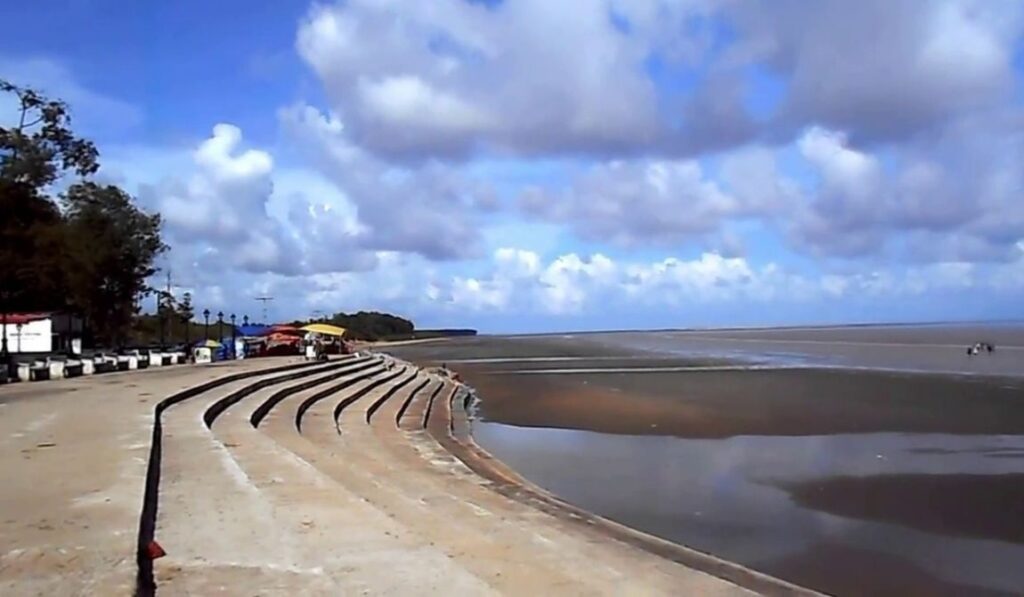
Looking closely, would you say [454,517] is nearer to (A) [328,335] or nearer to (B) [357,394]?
(B) [357,394]

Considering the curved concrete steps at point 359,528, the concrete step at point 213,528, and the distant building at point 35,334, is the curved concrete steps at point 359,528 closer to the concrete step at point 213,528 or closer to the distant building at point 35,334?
the concrete step at point 213,528

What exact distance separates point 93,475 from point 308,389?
1538cm

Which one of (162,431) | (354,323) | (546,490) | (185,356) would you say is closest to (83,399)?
(162,431)

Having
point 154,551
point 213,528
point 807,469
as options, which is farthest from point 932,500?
point 154,551

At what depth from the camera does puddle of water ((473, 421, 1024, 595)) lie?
8.98m

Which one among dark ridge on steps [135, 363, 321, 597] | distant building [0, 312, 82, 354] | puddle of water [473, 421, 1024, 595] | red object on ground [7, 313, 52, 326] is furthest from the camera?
distant building [0, 312, 82, 354]

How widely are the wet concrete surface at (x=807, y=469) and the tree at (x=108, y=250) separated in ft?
75.4

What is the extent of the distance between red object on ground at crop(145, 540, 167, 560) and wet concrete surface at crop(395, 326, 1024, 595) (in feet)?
17.9

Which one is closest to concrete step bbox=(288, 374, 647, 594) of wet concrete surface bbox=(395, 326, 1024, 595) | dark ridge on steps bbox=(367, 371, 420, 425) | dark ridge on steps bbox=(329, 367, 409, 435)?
wet concrete surface bbox=(395, 326, 1024, 595)

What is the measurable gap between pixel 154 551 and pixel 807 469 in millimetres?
11351

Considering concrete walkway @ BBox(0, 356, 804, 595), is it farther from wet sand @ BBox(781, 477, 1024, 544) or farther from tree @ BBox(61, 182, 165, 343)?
tree @ BBox(61, 182, 165, 343)

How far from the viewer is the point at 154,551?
5.99 m

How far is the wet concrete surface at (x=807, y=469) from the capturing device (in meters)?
9.41

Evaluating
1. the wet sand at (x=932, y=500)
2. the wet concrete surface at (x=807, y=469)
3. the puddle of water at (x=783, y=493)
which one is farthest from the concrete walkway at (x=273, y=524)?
the wet sand at (x=932, y=500)
